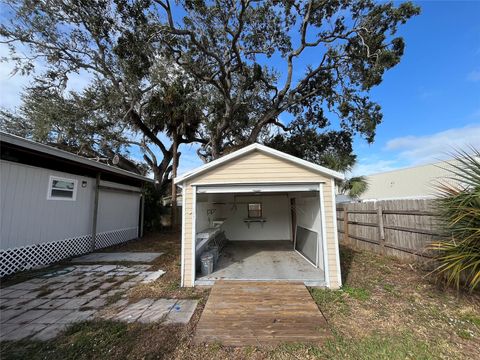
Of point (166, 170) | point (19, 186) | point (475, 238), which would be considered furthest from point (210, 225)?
point (166, 170)

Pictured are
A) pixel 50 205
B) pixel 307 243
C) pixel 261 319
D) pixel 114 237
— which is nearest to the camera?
pixel 261 319

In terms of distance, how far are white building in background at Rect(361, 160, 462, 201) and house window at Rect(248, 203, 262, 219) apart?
1223 cm

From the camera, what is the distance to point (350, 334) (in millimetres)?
3232

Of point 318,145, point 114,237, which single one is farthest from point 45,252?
point 318,145

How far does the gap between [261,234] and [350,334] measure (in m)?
7.38

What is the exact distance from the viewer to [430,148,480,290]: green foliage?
366cm

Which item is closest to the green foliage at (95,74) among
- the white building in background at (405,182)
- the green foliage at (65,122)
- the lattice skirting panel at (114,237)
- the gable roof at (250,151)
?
the green foliage at (65,122)

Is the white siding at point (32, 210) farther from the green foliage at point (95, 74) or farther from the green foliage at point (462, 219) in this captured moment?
the green foliage at point (462, 219)

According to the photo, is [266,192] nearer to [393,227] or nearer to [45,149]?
[393,227]

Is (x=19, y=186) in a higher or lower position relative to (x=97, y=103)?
lower

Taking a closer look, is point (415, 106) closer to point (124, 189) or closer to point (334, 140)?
point (334, 140)

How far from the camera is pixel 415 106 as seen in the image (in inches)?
405

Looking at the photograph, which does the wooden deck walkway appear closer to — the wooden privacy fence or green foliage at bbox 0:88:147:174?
the wooden privacy fence

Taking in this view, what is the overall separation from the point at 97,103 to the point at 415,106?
1688 centimetres
